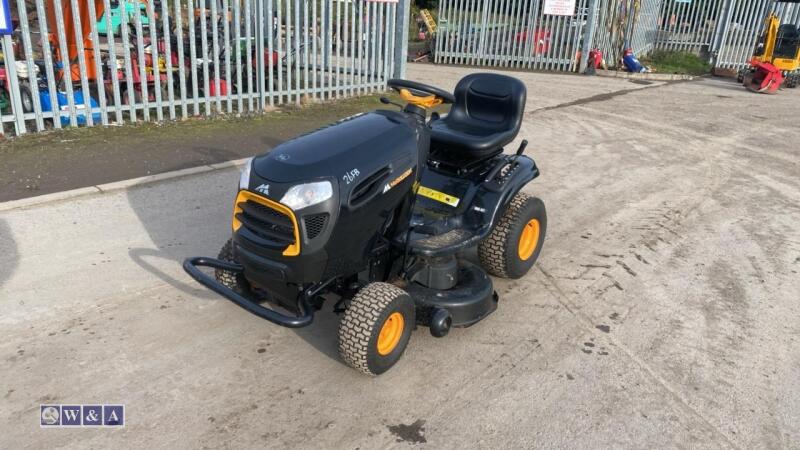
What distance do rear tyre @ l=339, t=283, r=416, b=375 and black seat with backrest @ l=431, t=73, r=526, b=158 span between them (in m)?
1.18

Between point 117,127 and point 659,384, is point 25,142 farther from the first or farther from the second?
point 659,384

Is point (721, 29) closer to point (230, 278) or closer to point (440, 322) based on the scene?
point (440, 322)

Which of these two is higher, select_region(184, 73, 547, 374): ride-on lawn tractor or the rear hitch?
select_region(184, 73, 547, 374): ride-on lawn tractor

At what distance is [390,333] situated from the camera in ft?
10.1

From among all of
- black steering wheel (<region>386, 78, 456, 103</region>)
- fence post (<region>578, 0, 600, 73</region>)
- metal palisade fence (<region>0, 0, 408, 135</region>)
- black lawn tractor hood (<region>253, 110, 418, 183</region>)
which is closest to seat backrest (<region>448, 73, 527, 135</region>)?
black steering wheel (<region>386, 78, 456, 103</region>)

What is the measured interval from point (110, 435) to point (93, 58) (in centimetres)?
611

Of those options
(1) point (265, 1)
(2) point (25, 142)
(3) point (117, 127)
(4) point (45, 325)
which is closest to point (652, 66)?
(1) point (265, 1)

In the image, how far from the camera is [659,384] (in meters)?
3.19

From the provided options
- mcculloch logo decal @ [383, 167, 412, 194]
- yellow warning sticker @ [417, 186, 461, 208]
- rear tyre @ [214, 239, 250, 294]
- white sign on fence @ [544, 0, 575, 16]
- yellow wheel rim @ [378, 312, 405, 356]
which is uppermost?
white sign on fence @ [544, 0, 575, 16]

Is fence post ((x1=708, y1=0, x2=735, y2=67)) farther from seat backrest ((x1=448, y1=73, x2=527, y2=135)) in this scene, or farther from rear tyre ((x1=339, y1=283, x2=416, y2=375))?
rear tyre ((x1=339, y1=283, x2=416, y2=375))

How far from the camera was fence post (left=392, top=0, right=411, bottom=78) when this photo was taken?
10.5 meters

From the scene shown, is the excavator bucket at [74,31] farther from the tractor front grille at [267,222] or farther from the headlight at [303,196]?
the headlight at [303,196]

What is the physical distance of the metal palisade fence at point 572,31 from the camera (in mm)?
15398

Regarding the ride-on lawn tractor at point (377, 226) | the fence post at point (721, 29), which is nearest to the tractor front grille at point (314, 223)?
the ride-on lawn tractor at point (377, 226)
